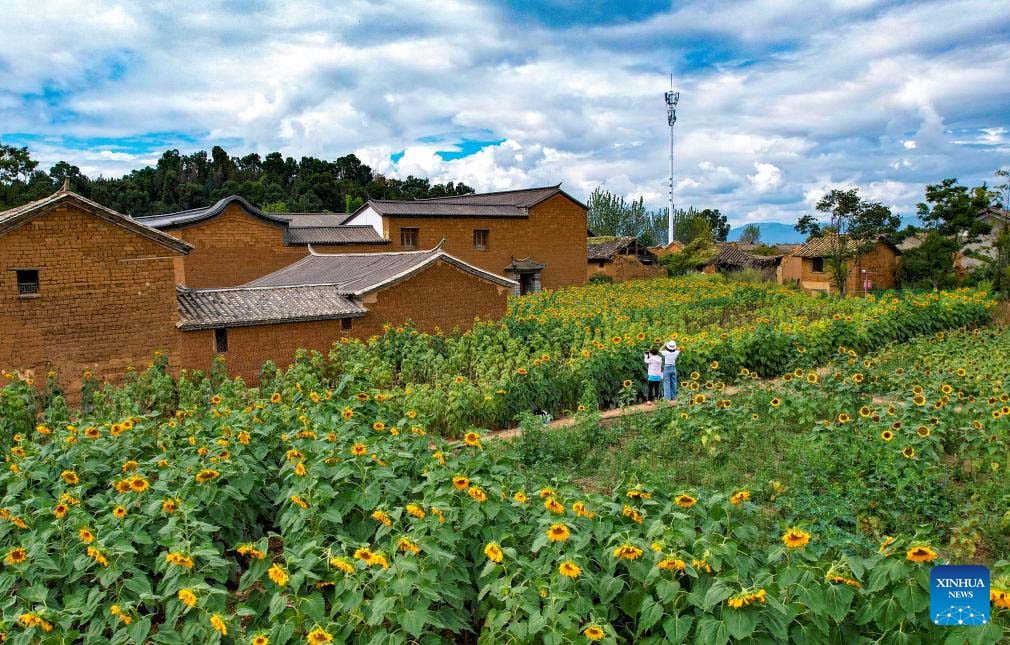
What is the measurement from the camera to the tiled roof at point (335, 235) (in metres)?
26.8

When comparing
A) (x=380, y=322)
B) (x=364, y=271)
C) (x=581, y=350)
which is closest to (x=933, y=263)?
(x=581, y=350)

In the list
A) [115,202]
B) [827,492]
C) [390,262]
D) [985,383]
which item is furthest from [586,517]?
[115,202]

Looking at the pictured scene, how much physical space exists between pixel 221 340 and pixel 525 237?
69.3 feet

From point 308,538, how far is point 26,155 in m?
41.5

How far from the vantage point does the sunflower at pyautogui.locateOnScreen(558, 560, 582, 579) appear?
3568 millimetres

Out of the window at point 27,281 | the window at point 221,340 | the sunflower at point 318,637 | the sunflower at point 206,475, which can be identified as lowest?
the sunflower at point 318,637

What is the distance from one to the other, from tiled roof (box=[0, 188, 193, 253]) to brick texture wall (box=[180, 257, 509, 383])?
1718mm

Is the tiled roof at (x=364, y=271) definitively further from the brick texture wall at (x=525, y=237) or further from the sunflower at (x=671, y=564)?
the sunflower at (x=671, y=564)

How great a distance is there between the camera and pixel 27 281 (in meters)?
11.3

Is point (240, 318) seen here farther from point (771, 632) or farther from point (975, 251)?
point (975, 251)

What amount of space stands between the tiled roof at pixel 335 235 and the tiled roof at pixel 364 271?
15.9 ft

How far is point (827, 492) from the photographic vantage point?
6.38 meters

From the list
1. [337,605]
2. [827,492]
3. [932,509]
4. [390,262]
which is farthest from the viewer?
[390,262]

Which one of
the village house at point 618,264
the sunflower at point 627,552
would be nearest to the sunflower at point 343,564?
the sunflower at point 627,552
